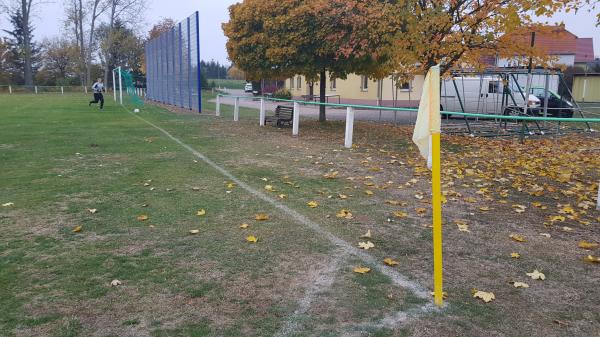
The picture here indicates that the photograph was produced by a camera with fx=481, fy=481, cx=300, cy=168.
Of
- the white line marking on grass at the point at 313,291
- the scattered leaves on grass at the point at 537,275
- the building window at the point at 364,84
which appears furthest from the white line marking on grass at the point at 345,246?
the building window at the point at 364,84

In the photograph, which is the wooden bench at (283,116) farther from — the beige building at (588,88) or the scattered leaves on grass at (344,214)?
the beige building at (588,88)

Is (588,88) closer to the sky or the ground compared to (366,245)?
closer to the sky

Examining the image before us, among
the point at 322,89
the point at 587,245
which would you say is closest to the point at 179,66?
the point at 322,89

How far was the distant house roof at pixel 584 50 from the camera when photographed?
60638 millimetres

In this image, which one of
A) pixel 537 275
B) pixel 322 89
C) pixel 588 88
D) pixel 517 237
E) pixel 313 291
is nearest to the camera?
pixel 313 291

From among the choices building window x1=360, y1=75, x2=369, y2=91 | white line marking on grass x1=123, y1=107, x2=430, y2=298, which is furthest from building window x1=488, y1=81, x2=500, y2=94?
building window x1=360, y1=75, x2=369, y2=91

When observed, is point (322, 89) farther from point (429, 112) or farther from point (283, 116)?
point (429, 112)

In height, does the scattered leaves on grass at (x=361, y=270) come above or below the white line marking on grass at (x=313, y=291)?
above

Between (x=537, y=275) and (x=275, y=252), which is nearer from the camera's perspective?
(x=537, y=275)

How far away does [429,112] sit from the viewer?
11.2 ft

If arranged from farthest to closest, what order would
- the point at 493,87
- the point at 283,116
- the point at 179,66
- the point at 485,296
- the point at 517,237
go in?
the point at 179,66, the point at 493,87, the point at 283,116, the point at 517,237, the point at 485,296

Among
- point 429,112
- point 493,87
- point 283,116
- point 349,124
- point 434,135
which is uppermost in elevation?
point 493,87

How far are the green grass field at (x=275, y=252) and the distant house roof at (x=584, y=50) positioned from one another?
60.8 meters

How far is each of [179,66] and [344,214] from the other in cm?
2394
